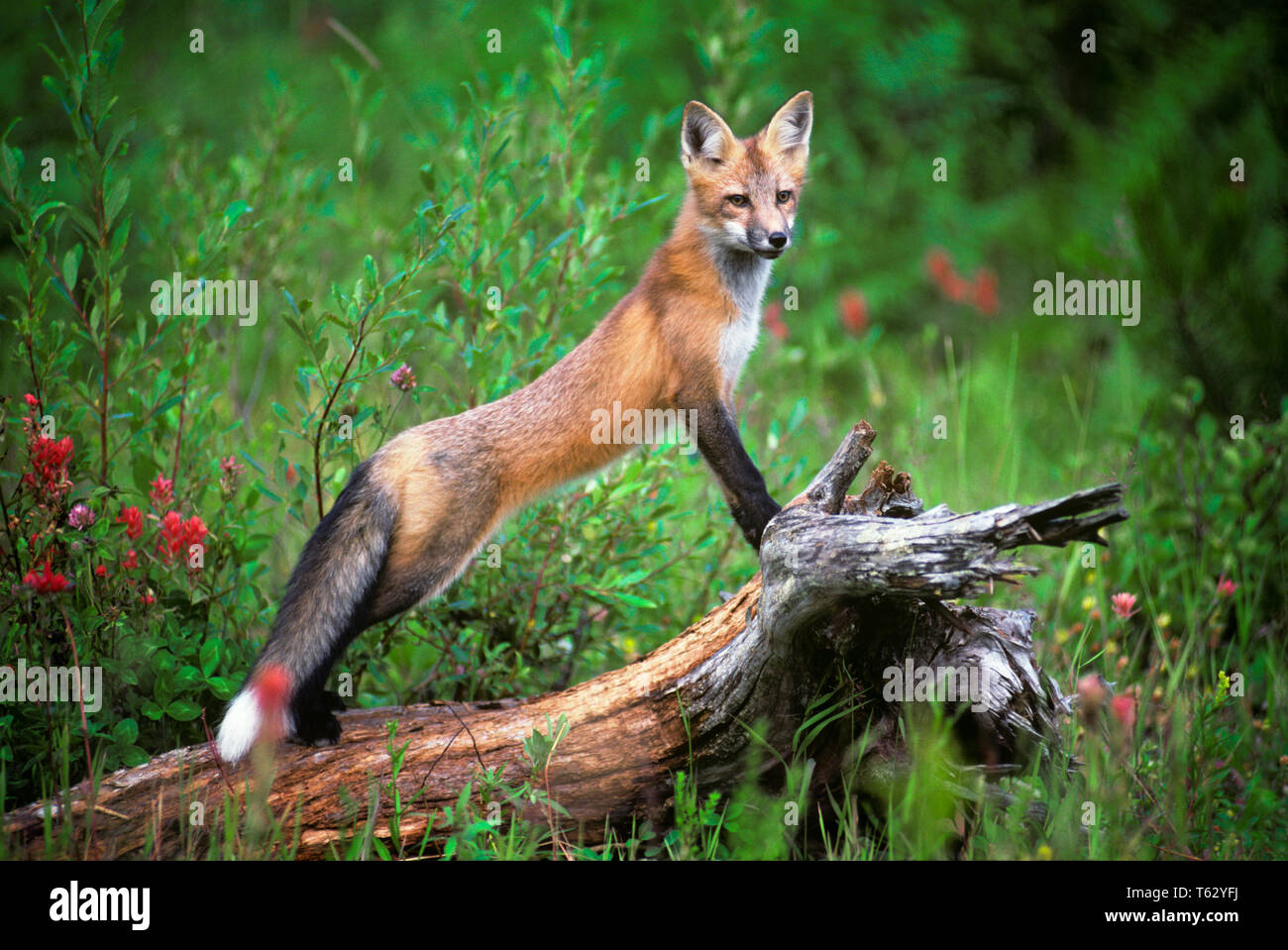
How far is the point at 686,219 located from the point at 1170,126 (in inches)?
264

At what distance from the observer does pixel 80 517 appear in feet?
13.3

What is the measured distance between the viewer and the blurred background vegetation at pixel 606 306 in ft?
14.0

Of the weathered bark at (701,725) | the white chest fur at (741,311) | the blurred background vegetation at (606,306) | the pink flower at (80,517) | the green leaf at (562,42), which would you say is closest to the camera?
the weathered bark at (701,725)

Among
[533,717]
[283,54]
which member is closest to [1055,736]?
[533,717]

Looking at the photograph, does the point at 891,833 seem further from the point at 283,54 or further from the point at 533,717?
the point at 283,54

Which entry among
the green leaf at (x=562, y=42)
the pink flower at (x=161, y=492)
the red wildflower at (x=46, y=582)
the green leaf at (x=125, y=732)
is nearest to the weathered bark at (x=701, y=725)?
the green leaf at (x=125, y=732)

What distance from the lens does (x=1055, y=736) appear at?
3793mm

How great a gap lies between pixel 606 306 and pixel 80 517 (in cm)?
647

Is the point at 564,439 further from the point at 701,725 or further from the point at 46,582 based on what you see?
the point at 46,582

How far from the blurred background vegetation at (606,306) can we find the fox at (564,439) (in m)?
0.35

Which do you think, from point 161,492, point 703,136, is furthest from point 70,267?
point 703,136

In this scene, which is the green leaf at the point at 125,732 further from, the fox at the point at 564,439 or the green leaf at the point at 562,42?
the green leaf at the point at 562,42

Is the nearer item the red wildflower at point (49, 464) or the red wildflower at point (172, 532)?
the red wildflower at point (49, 464)

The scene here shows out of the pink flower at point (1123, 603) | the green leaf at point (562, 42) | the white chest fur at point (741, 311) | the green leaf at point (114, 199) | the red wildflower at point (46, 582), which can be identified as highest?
the green leaf at point (562, 42)
